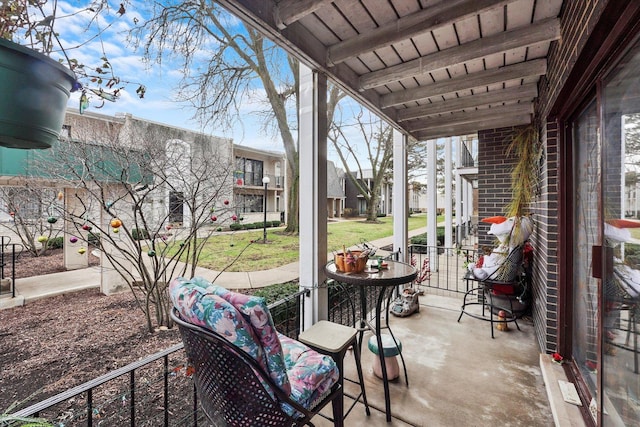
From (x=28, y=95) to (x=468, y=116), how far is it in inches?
163

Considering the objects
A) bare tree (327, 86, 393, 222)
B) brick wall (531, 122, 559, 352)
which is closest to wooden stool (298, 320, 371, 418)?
brick wall (531, 122, 559, 352)

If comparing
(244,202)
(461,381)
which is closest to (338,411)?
(461,381)

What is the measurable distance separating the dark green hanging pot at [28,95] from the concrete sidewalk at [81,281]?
126 inches

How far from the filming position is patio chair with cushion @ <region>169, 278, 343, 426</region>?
98cm

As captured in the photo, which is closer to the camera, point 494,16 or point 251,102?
point 494,16

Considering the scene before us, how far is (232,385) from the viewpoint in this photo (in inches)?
41.5

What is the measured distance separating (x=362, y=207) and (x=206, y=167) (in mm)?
21243

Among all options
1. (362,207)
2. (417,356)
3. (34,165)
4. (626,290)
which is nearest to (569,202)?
(626,290)

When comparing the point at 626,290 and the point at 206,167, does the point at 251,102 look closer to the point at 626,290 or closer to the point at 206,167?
the point at 206,167

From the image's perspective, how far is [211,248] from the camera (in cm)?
696

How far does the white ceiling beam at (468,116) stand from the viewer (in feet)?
11.2

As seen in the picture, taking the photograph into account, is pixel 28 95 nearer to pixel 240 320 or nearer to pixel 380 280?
pixel 240 320

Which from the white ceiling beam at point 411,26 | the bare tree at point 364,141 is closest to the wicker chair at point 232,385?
the white ceiling beam at point 411,26

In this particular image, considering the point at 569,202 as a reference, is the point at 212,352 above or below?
below
